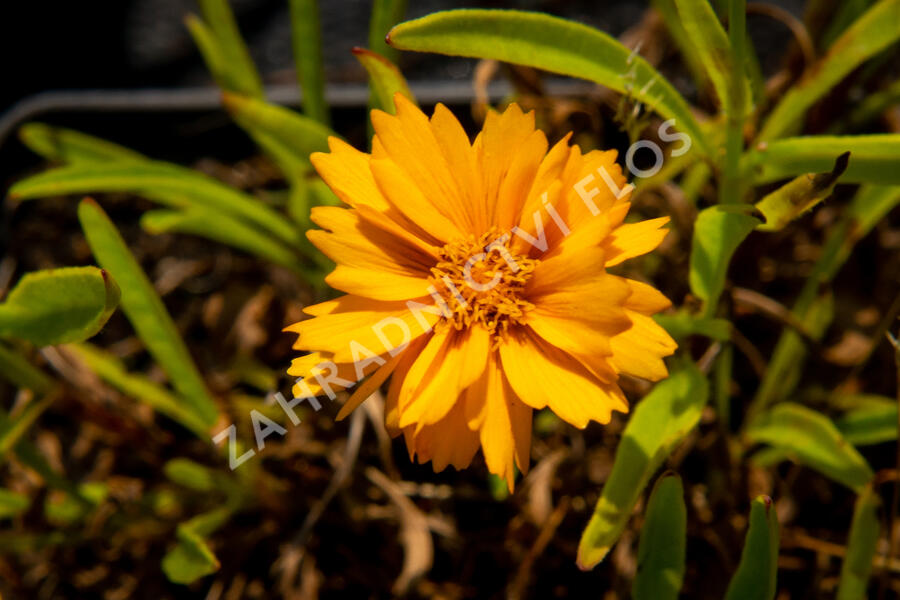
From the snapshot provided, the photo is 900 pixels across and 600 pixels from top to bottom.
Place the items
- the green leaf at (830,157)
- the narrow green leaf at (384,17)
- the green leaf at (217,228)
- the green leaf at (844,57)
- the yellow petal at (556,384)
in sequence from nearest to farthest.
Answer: the yellow petal at (556,384) → the green leaf at (830,157) → the green leaf at (844,57) → the narrow green leaf at (384,17) → the green leaf at (217,228)

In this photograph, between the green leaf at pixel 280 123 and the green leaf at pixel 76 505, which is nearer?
the green leaf at pixel 280 123

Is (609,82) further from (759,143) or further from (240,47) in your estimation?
(240,47)

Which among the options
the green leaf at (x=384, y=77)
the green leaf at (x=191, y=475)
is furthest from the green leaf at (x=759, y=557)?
the green leaf at (x=191, y=475)

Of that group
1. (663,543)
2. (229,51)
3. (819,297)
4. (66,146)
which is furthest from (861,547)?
(66,146)

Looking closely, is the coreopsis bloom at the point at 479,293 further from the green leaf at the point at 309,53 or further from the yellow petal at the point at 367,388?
the green leaf at the point at 309,53

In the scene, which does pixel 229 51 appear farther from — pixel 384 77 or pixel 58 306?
pixel 58 306

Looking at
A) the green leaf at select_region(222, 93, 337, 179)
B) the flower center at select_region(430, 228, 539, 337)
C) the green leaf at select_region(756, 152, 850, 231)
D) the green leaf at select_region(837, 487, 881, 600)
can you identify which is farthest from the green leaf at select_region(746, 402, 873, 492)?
the green leaf at select_region(222, 93, 337, 179)

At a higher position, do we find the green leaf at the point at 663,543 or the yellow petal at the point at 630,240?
the yellow petal at the point at 630,240
